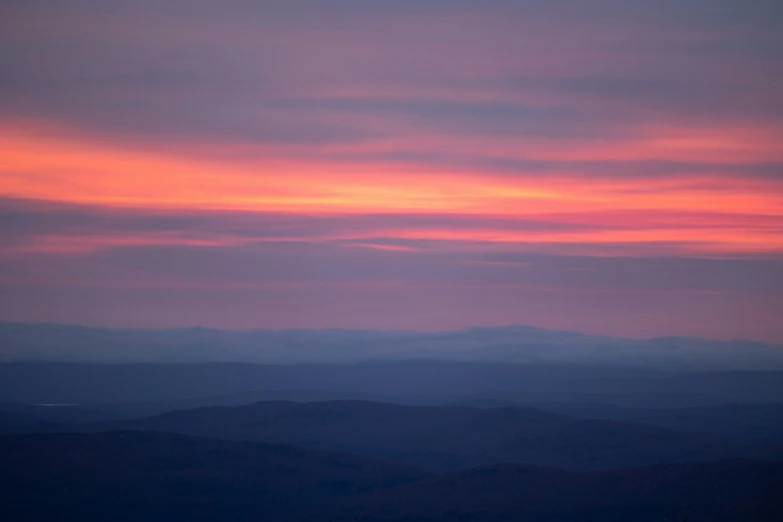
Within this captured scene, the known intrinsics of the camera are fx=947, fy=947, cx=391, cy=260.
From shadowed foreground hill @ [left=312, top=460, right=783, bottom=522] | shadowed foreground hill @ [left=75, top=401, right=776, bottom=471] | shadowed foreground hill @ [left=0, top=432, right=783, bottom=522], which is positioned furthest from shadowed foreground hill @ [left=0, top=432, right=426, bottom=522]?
shadowed foreground hill @ [left=75, top=401, right=776, bottom=471]

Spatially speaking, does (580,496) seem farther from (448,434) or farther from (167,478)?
(448,434)

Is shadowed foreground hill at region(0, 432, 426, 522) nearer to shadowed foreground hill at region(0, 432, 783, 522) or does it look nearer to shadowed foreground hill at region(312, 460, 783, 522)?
shadowed foreground hill at region(0, 432, 783, 522)

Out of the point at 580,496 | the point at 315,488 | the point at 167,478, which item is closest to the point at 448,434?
the point at 315,488

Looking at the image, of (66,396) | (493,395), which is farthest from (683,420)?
(66,396)

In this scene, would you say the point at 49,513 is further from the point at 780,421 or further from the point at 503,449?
the point at 780,421

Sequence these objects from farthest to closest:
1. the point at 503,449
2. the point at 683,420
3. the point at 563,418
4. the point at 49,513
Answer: the point at 683,420 < the point at 563,418 < the point at 503,449 < the point at 49,513

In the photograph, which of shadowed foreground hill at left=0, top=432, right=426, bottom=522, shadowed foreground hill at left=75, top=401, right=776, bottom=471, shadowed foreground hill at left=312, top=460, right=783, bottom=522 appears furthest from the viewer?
shadowed foreground hill at left=75, top=401, right=776, bottom=471

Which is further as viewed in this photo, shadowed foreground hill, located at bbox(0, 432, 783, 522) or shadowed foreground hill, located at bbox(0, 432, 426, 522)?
shadowed foreground hill, located at bbox(0, 432, 426, 522)
